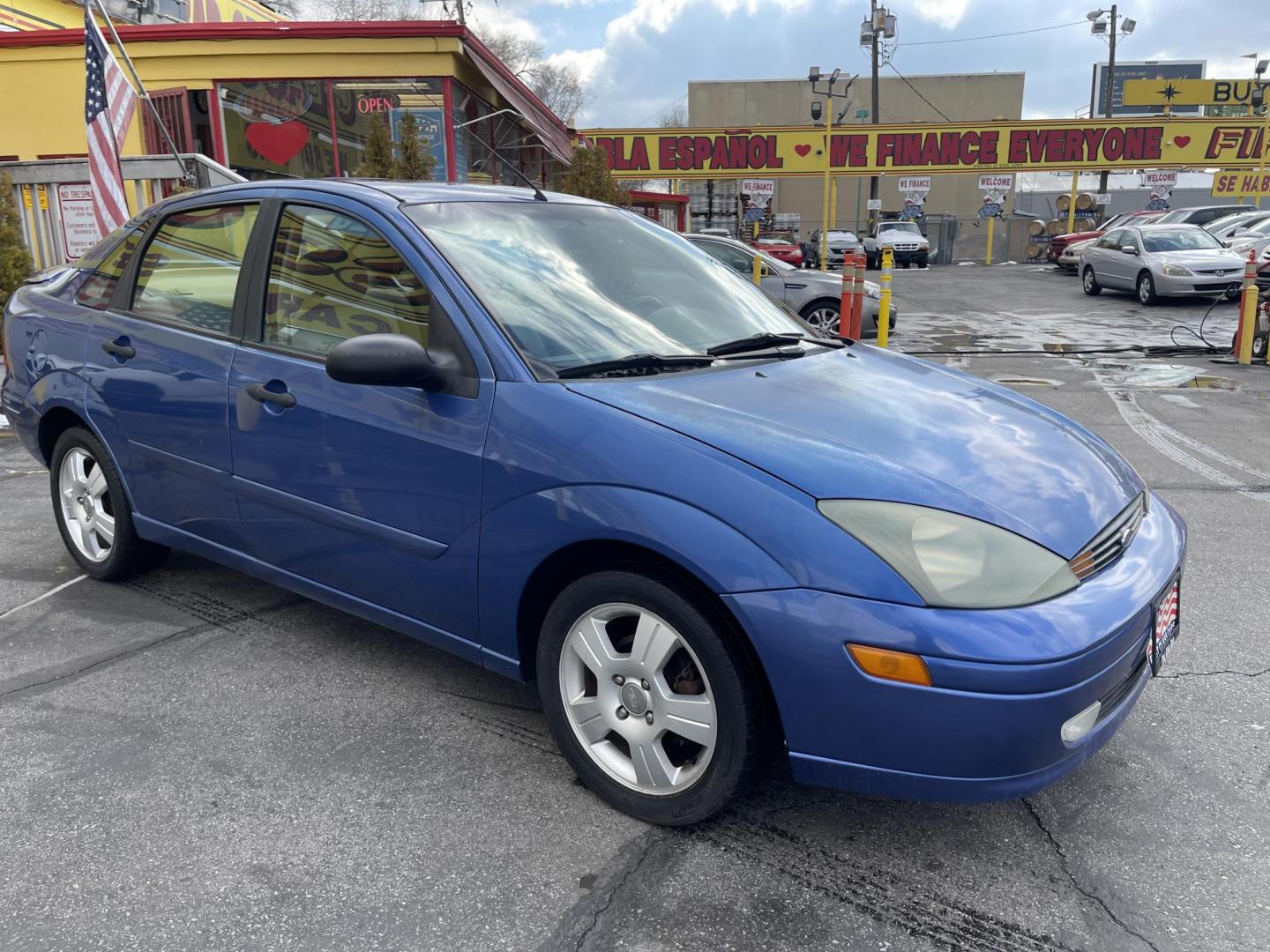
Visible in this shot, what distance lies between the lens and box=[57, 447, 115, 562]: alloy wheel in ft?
14.0

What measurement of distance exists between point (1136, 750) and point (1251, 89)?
57.0 metres

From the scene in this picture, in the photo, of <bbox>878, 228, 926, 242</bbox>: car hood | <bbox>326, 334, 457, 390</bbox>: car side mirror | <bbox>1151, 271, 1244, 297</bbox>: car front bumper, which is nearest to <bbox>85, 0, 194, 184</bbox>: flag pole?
<bbox>326, 334, 457, 390</bbox>: car side mirror

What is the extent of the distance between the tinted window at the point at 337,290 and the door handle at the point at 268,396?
16cm

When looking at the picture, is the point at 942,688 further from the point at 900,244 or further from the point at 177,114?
the point at 900,244

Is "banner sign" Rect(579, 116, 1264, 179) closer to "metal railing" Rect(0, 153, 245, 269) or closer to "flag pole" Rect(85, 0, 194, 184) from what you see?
"metal railing" Rect(0, 153, 245, 269)

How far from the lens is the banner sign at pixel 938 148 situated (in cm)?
3133

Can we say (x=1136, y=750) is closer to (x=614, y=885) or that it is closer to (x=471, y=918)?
Result: (x=614, y=885)

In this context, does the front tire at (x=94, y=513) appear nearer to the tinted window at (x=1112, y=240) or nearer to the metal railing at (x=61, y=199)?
the metal railing at (x=61, y=199)

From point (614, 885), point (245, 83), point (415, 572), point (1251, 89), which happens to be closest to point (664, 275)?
point (415, 572)

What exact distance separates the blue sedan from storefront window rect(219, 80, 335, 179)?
1008 cm

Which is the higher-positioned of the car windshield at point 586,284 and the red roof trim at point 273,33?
the red roof trim at point 273,33

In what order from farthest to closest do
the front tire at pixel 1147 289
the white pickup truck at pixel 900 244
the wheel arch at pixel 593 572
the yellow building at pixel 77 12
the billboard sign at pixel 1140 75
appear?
1. the billboard sign at pixel 1140 75
2. the white pickup truck at pixel 900 244
3. the front tire at pixel 1147 289
4. the yellow building at pixel 77 12
5. the wheel arch at pixel 593 572

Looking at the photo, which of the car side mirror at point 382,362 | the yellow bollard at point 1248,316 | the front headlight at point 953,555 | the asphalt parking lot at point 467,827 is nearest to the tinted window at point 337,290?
the car side mirror at point 382,362

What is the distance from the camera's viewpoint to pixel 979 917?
91.3 inches
